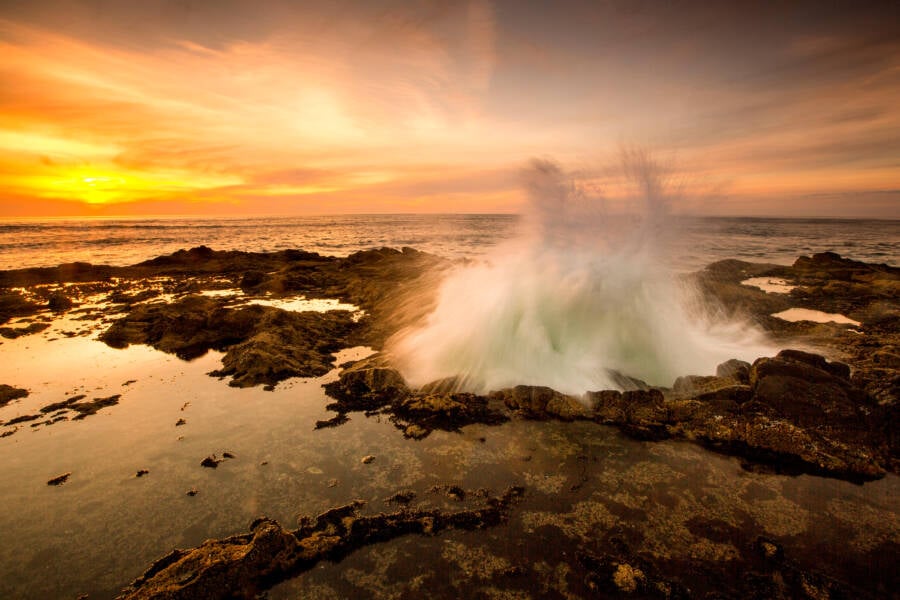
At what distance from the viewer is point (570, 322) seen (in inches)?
303

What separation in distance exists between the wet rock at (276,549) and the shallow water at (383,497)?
12 centimetres

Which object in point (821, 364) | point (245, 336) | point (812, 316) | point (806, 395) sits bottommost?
point (812, 316)

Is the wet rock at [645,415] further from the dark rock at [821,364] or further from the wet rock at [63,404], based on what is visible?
the wet rock at [63,404]

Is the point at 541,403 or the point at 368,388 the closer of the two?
the point at 541,403

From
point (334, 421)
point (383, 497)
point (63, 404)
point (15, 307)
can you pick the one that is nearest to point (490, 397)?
point (334, 421)

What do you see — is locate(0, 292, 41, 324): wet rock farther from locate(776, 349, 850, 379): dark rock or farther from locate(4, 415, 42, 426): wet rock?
locate(776, 349, 850, 379): dark rock

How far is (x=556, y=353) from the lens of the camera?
7.30m

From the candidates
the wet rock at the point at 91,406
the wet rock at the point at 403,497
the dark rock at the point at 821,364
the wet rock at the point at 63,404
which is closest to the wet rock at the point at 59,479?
the wet rock at the point at 91,406

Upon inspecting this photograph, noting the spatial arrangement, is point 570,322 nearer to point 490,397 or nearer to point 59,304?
point 490,397

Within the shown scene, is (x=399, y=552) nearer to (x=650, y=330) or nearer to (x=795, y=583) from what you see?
(x=795, y=583)

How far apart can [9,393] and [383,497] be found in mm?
6768

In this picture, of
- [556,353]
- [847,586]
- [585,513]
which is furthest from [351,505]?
[556,353]

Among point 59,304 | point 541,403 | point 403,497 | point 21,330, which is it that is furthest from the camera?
point 59,304

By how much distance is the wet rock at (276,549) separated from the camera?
293 centimetres
